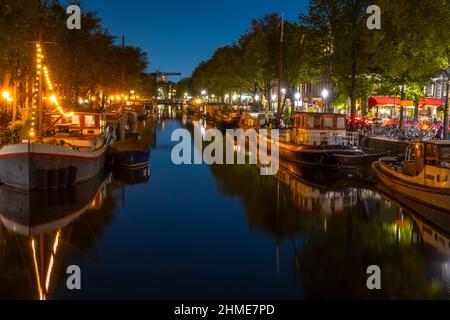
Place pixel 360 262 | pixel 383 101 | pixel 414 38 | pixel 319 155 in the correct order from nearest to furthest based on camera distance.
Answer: pixel 360 262
pixel 414 38
pixel 319 155
pixel 383 101

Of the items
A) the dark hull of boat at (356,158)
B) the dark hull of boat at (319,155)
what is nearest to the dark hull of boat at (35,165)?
the dark hull of boat at (319,155)

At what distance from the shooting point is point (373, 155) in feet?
110

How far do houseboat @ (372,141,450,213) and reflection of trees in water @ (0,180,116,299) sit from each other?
41.1 feet

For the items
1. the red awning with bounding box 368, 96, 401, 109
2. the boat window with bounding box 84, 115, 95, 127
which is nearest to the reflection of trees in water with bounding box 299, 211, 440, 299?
the boat window with bounding box 84, 115, 95, 127

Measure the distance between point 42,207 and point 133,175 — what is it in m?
11.0

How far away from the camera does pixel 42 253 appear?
52.6 ft

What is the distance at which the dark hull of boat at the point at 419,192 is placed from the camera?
69.7 feet

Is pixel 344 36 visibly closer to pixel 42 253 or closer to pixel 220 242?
pixel 220 242

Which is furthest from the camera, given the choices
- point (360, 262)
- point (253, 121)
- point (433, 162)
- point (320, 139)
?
point (253, 121)

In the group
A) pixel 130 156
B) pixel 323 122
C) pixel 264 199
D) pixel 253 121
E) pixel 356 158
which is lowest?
pixel 264 199

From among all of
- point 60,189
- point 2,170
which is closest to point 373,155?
point 60,189

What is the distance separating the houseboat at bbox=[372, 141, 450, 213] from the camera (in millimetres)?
21359

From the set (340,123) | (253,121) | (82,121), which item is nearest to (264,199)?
(340,123)

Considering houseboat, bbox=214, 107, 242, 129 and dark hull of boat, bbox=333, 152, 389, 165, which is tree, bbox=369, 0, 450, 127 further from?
houseboat, bbox=214, 107, 242, 129
